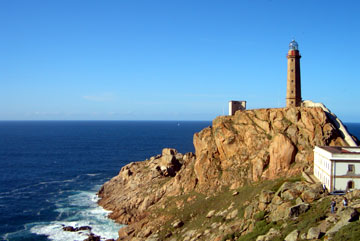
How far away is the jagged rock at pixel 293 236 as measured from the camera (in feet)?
111

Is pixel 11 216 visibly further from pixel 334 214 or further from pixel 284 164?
pixel 334 214

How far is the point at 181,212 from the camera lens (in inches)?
2628

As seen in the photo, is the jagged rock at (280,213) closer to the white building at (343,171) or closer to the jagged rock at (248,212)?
the jagged rock at (248,212)

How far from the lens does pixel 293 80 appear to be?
73125mm

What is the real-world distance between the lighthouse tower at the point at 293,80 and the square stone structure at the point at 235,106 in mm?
10232

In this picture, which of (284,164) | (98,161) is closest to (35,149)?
(98,161)

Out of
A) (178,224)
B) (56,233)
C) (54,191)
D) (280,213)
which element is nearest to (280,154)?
(280,213)

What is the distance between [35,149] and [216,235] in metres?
150

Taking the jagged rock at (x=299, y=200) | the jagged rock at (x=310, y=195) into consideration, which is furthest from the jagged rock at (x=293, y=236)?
the jagged rock at (x=310, y=195)

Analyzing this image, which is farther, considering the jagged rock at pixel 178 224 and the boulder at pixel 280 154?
the jagged rock at pixel 178 224

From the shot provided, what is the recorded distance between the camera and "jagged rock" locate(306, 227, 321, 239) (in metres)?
32.1

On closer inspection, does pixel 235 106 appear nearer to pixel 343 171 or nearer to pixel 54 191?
pixel 343 171

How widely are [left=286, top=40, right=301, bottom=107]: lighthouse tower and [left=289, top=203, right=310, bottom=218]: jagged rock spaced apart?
36916 millimetres

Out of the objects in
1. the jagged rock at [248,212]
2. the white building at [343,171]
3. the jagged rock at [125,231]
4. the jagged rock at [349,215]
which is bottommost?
the jagged rock at [125,231]
